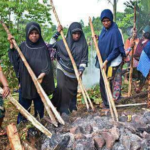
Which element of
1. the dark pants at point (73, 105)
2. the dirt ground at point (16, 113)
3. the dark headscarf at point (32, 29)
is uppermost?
the dark headscarf at point (32, 29)

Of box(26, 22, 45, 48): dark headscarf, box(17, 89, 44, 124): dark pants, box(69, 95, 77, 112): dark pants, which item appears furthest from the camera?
box(69, 95, 77, 112): dark pants

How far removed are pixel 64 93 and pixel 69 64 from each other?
565 millimetres

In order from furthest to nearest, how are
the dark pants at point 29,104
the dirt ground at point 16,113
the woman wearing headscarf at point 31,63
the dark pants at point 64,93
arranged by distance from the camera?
the dark pants at point 64,93 < the dark pants at point 29,104 < the woman wearing headscarf at point 31,63 < the dirt ground at point 16,113

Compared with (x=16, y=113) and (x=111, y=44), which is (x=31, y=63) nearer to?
(x=111, y=44)

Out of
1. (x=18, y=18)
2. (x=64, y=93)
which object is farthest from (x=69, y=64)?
(x=18, y=18)

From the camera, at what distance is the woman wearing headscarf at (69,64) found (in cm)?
443

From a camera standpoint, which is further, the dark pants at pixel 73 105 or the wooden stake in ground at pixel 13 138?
the dark pants at pixel 73 105

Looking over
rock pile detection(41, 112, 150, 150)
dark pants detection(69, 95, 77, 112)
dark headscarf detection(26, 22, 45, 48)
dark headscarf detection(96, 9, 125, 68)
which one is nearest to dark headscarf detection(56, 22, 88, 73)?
dark headscarf detection(96, 9, 125, 68)

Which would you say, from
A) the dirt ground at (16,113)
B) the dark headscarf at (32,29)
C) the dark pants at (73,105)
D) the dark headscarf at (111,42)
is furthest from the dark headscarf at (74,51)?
the dirt ground at (16,113)

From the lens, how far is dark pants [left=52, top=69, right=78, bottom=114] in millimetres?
4695

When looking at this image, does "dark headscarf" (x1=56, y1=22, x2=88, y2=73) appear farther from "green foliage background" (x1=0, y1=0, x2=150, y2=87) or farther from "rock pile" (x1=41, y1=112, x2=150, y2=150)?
"green foliage background" (x1=0, y1=0, x2=150, y2=87)

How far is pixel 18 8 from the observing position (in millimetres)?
5852

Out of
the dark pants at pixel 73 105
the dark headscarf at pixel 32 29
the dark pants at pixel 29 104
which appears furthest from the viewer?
the dark pants at pixel 73 105

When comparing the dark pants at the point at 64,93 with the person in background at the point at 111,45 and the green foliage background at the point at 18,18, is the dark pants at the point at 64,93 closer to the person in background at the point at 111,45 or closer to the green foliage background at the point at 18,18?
the person in background at the point at 111,45
